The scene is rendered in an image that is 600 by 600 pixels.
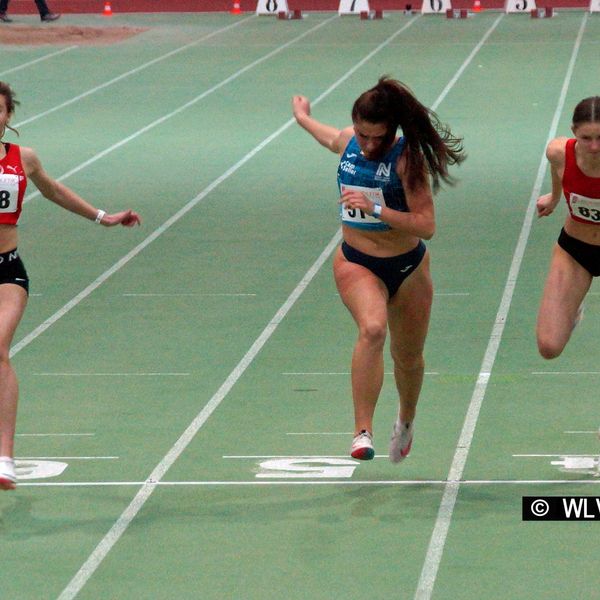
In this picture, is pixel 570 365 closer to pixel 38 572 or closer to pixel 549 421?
pixel 549 421

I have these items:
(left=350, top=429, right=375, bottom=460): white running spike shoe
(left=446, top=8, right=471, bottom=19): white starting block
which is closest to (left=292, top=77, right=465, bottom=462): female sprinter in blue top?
(left=350, top=429, right=375, bottom=460): white running spike shoe

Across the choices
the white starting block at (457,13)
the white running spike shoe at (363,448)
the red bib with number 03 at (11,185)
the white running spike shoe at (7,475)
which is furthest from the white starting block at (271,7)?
the white running spike shoe at (7,475)

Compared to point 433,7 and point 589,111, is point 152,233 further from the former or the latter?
point 433,7

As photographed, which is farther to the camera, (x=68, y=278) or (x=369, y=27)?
(x=369, y=27)

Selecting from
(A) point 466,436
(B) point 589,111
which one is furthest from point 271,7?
(B) point 589,111

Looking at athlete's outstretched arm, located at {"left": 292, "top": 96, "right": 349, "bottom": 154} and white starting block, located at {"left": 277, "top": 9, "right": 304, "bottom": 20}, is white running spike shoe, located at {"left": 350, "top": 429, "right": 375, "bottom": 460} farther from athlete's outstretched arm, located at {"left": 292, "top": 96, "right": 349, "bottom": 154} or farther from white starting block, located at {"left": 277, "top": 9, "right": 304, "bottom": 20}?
white starting block, located at {"left": 277, "top": 9, "right": 304, "bottom": 20}

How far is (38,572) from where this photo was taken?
6.50 meters

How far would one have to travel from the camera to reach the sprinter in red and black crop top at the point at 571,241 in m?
7.39

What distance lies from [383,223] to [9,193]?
1632mm

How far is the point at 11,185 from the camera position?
7445mm

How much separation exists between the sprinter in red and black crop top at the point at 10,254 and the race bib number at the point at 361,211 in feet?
4.08

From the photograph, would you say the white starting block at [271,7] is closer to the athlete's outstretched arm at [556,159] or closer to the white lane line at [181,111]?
the white lane line at [181,111]

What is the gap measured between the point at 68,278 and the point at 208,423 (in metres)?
4.51

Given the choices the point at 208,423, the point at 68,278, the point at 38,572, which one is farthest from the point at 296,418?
the point at 68,278
